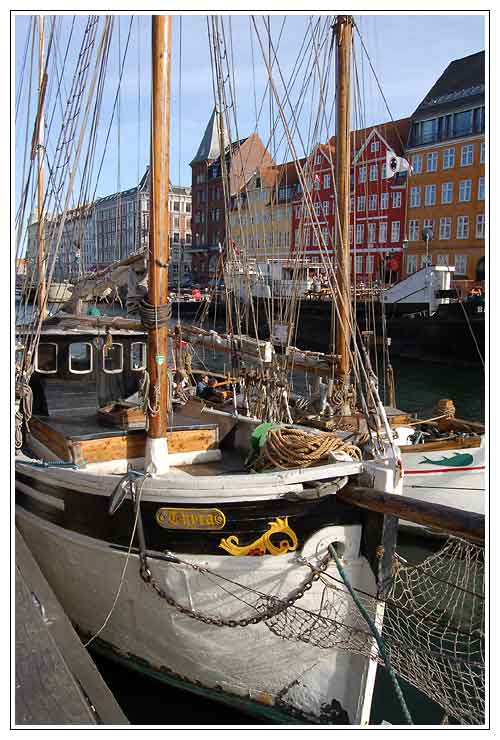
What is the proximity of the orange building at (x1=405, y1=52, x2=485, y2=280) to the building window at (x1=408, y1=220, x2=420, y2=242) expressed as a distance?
8 cm

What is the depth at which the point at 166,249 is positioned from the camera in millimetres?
5930

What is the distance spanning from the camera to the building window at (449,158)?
45.6 metres

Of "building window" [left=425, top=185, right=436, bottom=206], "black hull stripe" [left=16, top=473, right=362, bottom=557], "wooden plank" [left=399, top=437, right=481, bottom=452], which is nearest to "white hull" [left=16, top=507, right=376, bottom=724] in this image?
"black hull stripe" [left=16, top=473, right=362, bottom=557]

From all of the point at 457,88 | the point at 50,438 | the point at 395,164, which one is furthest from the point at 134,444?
the point at 457,88

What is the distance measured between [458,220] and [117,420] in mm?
42960

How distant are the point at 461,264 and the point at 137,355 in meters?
40.6

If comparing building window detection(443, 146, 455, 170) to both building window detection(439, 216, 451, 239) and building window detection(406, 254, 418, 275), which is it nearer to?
building window detection(439, 216, 451, 239)

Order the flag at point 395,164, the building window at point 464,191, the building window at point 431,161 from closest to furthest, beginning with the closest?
the flag at point 395,164, the building window at point 464,191, the building window at point 431,161

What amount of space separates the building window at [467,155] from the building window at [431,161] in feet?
7.86

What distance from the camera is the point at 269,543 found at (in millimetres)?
5629

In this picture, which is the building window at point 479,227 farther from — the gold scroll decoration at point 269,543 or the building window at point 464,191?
the gold scroll decoration at point 269,543

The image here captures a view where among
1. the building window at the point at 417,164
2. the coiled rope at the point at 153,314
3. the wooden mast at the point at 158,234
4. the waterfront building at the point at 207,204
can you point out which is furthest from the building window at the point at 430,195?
the coiled rope at the point at 153,314
